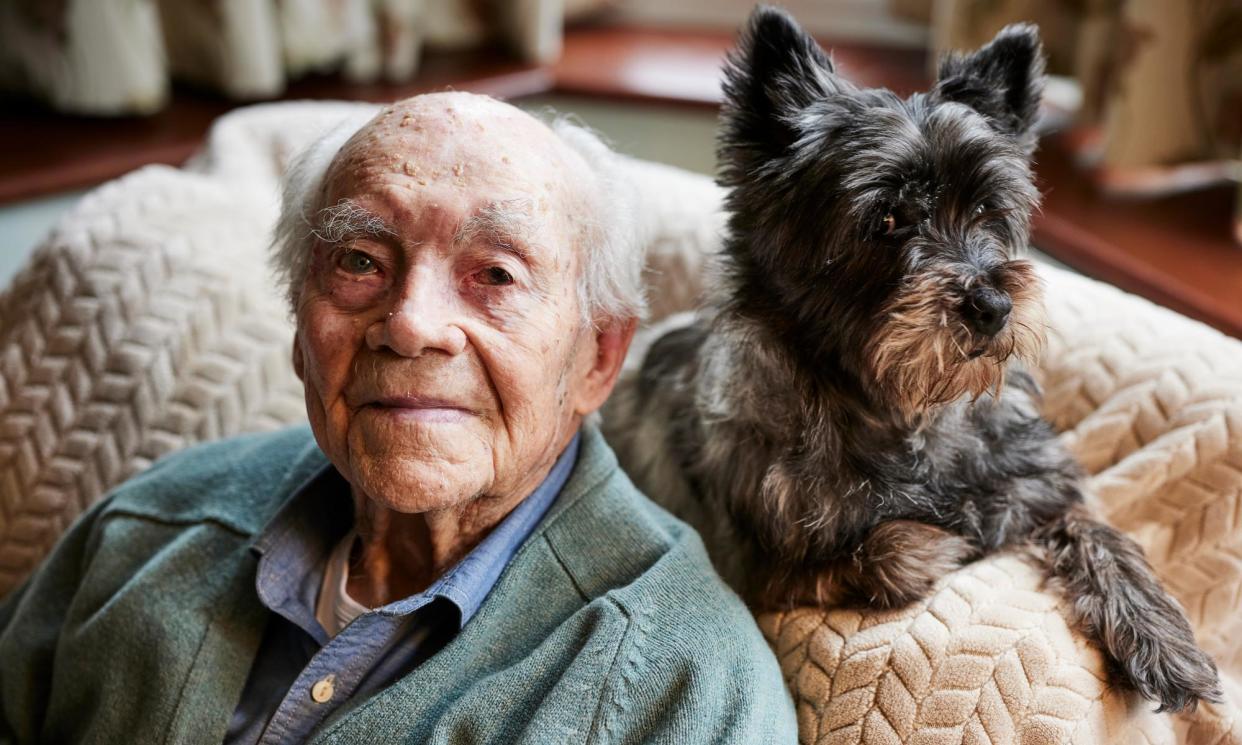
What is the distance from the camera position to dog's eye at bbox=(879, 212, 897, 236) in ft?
4.01

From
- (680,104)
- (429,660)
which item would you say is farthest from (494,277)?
(680,104)

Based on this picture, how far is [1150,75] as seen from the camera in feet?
6.75

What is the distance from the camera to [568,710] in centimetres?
112

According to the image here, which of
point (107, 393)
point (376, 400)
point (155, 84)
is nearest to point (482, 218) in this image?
point (376, 400)

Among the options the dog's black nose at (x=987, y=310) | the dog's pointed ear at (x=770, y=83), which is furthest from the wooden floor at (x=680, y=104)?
the dog's black nose at (x=987, y=310)

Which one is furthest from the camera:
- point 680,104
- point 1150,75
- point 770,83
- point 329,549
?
point 680,104

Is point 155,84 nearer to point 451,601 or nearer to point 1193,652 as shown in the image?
point 451,601

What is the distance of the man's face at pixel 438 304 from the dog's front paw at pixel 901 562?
392 mm

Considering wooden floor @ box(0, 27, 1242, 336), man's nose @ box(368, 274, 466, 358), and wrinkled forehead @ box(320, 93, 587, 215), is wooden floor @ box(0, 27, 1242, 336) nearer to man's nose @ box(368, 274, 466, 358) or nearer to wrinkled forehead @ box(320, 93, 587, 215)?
wrinkled forehead @ box(320, 93, 587, 215)

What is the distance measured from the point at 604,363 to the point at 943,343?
0.44 metres

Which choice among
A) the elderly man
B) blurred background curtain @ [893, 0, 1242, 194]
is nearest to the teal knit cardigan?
the elderly man

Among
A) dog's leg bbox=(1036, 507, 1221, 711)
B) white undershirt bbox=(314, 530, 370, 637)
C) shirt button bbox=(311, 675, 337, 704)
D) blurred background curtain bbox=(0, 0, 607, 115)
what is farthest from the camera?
blurred background curtain bbox=(0, 0, 607, 115)

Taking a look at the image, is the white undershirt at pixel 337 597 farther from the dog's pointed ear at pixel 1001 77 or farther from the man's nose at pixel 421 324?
the dog's pointed ear at pixel 1001 77

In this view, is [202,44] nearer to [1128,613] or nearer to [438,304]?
[438,304]
